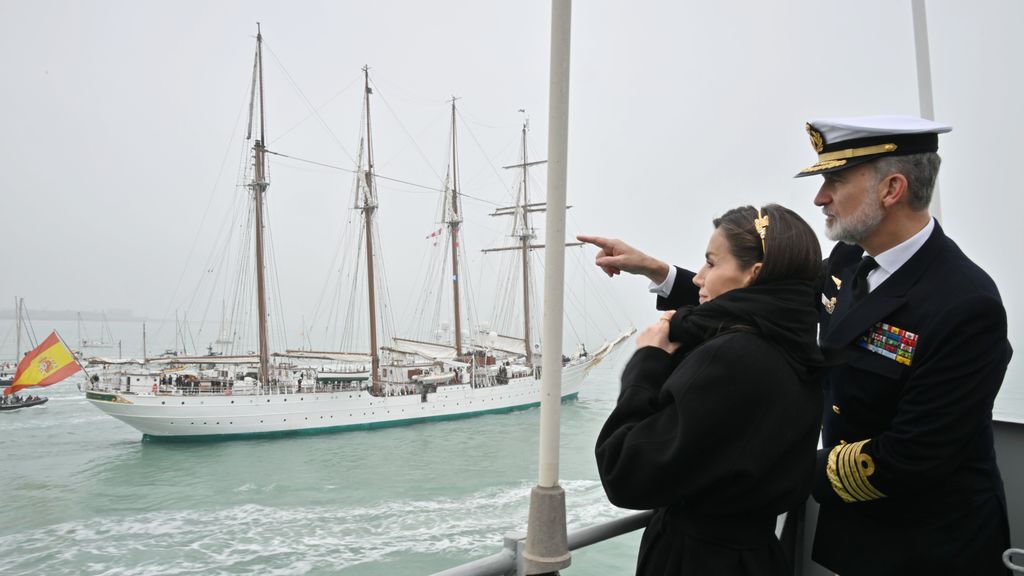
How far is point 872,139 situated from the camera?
1626 millimetres

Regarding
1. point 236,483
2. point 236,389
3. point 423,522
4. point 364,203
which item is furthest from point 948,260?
point 364,203

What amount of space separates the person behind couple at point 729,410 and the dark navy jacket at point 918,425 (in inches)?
8.8

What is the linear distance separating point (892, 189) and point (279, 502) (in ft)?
75.7

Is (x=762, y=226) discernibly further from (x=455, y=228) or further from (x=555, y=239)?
(x=455, y=228)

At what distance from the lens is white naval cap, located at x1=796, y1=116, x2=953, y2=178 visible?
1609 mm

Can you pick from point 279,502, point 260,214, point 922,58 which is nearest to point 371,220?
point 260,214

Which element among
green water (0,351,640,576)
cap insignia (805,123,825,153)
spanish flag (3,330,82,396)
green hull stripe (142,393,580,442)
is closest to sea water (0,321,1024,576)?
green water (0,351,640,576)

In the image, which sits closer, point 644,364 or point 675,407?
point 675,407

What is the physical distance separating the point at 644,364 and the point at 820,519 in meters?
0.97

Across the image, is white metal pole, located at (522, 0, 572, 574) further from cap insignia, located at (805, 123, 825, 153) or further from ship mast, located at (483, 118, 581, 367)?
ship mast, located at (483, 118, 581, 367)

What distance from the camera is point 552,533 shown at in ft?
5.95

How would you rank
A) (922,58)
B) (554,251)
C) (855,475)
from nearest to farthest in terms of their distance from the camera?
1. (855,475)
2. (554,251)
3. (922,58)

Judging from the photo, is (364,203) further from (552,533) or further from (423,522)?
(552,533)

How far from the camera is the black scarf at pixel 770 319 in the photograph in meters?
1.35
